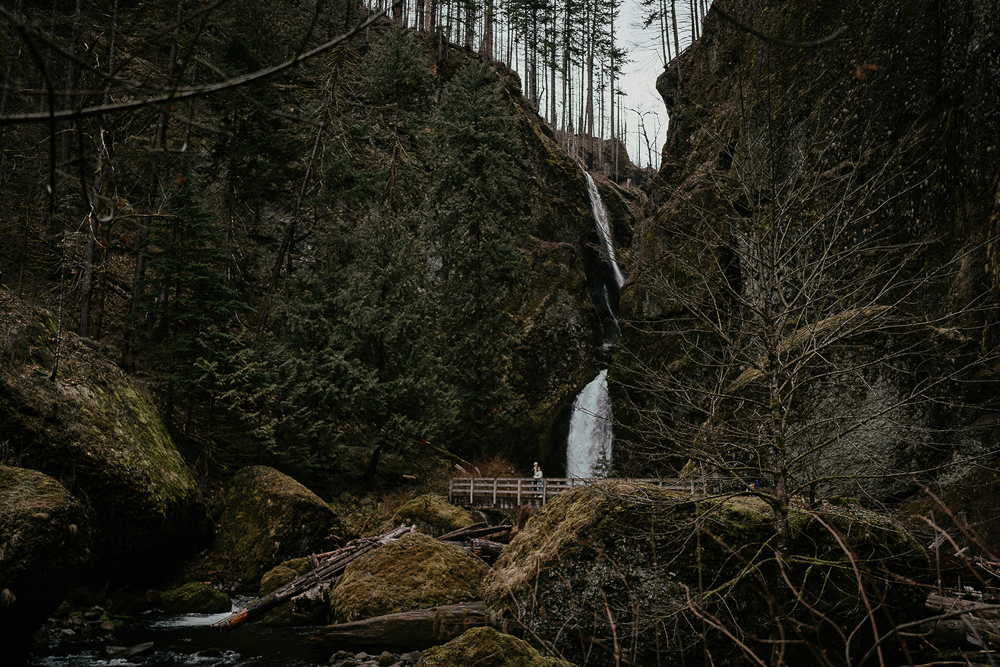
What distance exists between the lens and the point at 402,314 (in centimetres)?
1712

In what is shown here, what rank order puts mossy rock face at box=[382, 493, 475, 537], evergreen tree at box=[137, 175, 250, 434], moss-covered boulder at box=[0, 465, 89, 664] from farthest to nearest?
evergreen tree at box=[137, 175, 250, 434]
mossy rock face at box=[382, 493, 475, 537]
moss-covered boulder at box=[0, 465, 89, 664]

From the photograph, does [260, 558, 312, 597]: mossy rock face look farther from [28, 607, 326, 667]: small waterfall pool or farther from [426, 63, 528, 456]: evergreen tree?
[426, 63, 528, 456]: evergreen tree

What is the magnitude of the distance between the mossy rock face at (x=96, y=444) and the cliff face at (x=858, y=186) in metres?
7.76

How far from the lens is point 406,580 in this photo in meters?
8.20

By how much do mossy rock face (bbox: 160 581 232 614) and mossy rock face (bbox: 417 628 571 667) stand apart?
6.74 meters

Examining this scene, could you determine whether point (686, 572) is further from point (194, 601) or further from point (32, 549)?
point (194, 601)

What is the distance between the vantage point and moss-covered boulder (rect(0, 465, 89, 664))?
19.6 ft

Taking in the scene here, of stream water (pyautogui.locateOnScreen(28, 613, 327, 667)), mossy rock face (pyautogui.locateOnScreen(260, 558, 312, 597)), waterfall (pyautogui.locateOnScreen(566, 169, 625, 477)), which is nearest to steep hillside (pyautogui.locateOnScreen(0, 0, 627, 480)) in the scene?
waterfall (pyautogui.locateOnScreen(566, 169, 625, 477))

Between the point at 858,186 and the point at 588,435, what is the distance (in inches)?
640

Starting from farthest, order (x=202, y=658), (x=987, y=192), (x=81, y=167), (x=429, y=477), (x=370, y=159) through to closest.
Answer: (x=370, y=159), (x=429, y=477), (x=987, y=192), (x=202, y=658), (x=81, y=167)

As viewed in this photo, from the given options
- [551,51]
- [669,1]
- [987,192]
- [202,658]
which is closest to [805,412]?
[987,192]

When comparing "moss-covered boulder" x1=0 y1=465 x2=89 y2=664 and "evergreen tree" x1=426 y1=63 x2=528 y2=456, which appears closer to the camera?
"moss-covered boulder" x1=0 y1=465 x2=89 y2=664

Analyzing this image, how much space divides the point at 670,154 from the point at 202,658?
24.7m

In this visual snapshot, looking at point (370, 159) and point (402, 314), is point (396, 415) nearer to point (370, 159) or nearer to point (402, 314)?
point (402, 314)
